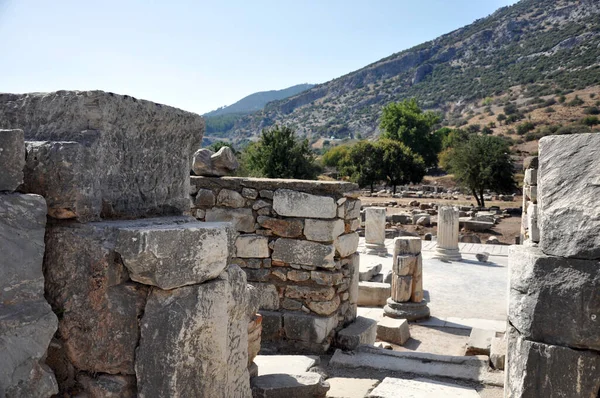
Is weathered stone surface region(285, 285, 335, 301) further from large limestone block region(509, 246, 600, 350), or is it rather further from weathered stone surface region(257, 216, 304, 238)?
large limestone block region(509, 246, 600, 350)

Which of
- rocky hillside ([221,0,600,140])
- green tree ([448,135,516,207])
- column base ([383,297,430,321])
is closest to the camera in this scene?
column base ([383,297,430,321])

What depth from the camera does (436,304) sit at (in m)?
10.2

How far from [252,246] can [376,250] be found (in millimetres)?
8856

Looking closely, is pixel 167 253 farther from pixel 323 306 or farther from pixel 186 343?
pixel 323 306

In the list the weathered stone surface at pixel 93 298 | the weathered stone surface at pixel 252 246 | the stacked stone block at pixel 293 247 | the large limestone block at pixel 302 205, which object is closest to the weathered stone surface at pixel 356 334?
the stacked stone block at pixel 293 247

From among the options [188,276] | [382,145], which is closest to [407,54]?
[382,145]

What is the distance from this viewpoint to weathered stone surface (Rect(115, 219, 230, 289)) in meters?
2.27

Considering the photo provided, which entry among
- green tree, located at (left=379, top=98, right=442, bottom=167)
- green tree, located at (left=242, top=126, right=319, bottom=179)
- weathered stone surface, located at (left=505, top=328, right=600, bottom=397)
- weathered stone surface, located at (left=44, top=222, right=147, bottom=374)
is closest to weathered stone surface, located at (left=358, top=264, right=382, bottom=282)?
weathered stone surface, located at (left=505, top=328, right=600, bottom=397)

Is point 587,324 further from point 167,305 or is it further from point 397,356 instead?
point 397,356

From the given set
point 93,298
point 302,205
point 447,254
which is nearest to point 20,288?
point 93,298

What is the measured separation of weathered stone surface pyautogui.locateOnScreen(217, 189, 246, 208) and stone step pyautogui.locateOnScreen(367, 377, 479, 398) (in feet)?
9.37

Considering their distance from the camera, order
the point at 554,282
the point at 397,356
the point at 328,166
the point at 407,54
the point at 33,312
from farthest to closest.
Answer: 1. the point at 407,54
2. the point at 328,166
3. the point at 397,356
4. the point at 554,282
5. the point at 33,312

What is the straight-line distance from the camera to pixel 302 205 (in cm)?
615

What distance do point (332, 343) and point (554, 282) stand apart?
13.6ft
